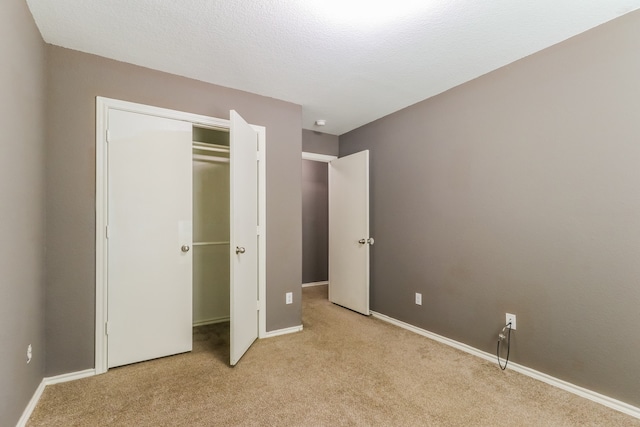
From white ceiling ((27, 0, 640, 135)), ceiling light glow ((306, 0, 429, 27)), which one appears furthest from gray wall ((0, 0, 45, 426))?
ceiling light glow ((306, 0, 429, 27))

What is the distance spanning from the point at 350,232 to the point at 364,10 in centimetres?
252

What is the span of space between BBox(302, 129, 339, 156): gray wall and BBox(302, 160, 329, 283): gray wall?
1091 millimetres

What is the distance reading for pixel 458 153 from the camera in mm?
2688

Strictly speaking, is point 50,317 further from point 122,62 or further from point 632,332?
point 632,332

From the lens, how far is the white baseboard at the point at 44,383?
163 cm

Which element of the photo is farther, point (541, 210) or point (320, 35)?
point (541, 210)

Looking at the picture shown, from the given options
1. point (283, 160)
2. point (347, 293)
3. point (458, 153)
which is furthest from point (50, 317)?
point (458, 153)

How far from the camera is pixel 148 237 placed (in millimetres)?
2354

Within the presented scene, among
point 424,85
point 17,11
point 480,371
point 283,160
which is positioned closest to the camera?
point 17,11

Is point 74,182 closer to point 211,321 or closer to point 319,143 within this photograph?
point 211,321

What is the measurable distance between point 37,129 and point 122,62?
0.82 m

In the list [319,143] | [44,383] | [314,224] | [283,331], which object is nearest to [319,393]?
[283,331]

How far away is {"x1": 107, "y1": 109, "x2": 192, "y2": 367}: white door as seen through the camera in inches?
88.2

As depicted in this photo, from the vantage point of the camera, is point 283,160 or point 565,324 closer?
point 565,324
